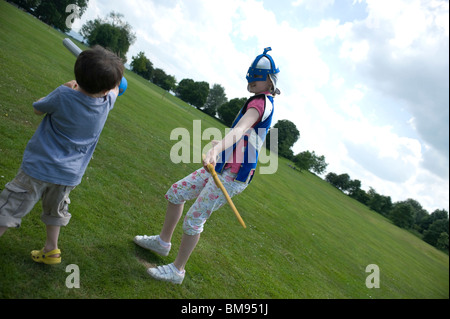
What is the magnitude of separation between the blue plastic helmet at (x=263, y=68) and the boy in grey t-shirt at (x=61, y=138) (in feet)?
5.04

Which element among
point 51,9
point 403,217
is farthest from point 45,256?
point 51,9

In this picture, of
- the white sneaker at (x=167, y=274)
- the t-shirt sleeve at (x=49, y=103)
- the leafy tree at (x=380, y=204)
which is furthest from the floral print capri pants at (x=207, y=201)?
the leafy tree at (x=380, y=204)

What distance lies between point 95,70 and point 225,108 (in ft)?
297

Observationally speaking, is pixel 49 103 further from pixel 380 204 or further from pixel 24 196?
pixel 380 204

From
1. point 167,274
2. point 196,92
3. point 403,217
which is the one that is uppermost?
point 196,92

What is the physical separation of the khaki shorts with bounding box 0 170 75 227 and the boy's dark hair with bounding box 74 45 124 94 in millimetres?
970

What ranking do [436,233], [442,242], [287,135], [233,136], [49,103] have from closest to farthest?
[49,103] < [233,136] < [442,242] < [436,233] < [287,135]

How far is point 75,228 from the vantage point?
3.97m

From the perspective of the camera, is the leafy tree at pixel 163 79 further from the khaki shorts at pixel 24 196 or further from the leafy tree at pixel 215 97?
the khaki shorts at pixel 24 196

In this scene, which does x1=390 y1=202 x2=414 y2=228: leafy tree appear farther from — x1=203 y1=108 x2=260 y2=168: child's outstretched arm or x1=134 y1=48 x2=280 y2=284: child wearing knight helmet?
x1=203 y1=108 x2=260 y2=168: child's outstretched arm

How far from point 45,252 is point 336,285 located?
7.40 metres

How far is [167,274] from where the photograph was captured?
12.3 feet

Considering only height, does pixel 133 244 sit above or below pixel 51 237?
below
